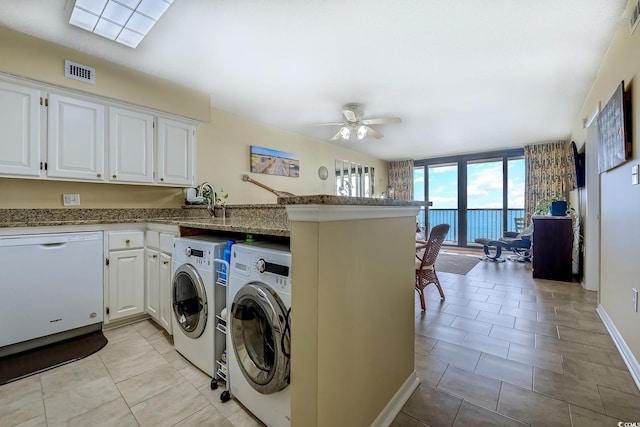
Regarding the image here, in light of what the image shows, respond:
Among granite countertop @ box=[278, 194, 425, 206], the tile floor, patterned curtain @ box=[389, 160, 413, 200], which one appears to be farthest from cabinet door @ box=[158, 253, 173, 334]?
patterned curtain @ box=[389, 160, 413, 200]

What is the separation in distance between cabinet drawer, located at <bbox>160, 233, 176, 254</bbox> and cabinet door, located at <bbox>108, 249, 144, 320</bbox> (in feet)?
1.49

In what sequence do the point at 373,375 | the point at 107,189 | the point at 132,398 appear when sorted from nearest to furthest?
the point at 373,375 → the point at 132,398 → the point at 107,189

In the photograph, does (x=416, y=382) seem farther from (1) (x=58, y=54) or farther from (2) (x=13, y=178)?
(1) (x=58, y=54)

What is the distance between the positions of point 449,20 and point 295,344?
7.92 ft

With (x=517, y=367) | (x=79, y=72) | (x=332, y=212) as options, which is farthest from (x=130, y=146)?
(x=517, y=367)

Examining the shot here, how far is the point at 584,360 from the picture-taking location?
1.86m

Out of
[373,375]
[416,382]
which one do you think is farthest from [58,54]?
[416,382]

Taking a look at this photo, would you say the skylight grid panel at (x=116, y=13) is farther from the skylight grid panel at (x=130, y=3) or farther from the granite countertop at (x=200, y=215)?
the granite countertop at (x=200, y=215)

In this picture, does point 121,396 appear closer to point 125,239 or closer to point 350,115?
point 125,239

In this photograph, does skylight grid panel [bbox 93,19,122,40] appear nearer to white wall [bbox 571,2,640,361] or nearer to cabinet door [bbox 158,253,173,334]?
cabinet door [bbox 158,253,173,334]

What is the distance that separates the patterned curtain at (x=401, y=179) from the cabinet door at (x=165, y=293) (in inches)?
253

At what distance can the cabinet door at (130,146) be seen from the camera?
2.59m

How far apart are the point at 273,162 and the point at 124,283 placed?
9.30 ft

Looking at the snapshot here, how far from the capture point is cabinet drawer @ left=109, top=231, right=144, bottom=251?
2.40 metres
